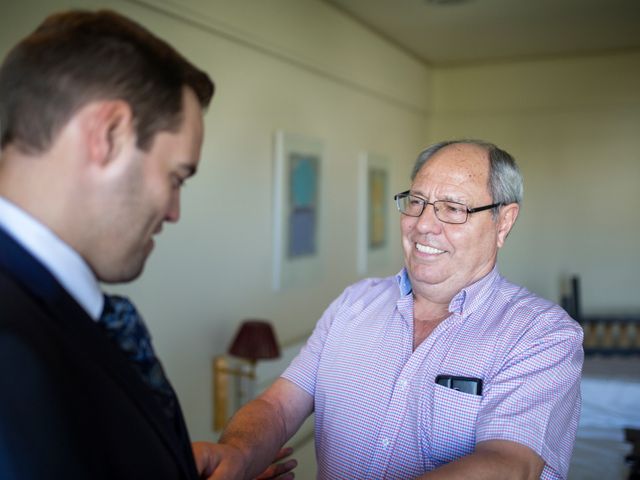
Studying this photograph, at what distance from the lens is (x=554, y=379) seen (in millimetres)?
1289

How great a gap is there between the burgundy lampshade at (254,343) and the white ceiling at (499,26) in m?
2.46

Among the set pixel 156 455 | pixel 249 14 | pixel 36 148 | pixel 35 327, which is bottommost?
pixel 156 455

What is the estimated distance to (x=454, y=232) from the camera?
1.62 meters

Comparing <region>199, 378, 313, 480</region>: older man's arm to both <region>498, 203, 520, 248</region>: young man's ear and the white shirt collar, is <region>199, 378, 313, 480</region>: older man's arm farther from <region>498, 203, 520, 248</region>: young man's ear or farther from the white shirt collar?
<region>498, 203, 520, 248</region>: young man's ear

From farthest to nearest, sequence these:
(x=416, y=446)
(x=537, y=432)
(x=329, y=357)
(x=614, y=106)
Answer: (x=614, y=106), (x=329, y=357), (x=416, y=446), (x=537, y=432)

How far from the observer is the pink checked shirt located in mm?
1275

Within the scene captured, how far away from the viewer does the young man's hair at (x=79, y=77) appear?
2.25 feet

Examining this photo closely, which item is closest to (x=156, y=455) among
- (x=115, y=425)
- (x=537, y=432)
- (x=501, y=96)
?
(x=115, y=425)

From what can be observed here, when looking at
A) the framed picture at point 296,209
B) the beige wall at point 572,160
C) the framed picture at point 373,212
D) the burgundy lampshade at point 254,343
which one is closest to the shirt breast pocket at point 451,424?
the burgundy lampshade at point 254,343

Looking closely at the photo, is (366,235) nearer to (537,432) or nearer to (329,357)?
(329,357)

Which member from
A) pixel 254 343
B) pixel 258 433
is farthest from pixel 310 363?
pixel 254 343

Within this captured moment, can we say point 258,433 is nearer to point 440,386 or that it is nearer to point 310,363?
point 310,363

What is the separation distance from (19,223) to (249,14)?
2967 mm

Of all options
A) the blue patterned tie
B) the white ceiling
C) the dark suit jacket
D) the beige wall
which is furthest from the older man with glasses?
the beige wall
